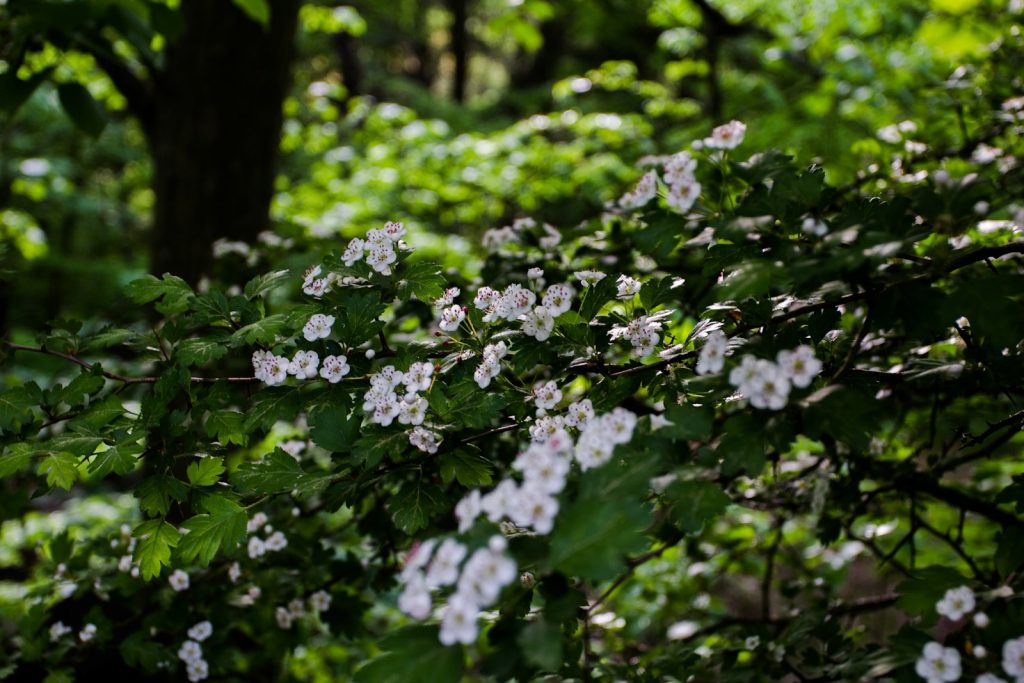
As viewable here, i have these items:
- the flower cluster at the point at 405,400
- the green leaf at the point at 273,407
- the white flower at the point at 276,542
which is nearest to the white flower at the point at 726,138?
the flower cluster at the point at 405,400

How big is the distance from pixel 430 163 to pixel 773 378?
4347mm

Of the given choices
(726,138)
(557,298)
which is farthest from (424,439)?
(726,138)

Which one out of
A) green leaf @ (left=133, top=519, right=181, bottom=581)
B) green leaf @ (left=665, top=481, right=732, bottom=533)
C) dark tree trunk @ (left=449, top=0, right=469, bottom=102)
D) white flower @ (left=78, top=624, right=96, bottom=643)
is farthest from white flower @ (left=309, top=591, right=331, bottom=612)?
dark tree trunk @ (left=449, top=0, right=469, bottom=102)

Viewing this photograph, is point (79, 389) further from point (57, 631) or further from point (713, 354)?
point (713, 354)

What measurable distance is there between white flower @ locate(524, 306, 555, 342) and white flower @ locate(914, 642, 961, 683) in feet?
2.13

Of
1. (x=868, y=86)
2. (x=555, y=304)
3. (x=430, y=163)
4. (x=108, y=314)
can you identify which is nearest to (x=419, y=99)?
(x=430, y=163)

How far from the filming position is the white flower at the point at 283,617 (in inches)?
73.6

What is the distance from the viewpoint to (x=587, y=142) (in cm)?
484

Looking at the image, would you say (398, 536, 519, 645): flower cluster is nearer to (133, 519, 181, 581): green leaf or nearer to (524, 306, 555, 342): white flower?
(524, 306, 555, 342): white flower

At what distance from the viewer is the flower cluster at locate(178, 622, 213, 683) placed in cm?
171

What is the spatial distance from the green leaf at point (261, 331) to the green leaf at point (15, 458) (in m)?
0.34

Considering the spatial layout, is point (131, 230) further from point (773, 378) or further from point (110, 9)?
point (773, 378)

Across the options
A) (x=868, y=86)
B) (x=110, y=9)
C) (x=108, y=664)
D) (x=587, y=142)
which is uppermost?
(x=110, y=9)

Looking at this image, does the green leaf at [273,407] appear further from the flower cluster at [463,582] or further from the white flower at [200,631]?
the white flower at [200,631]
